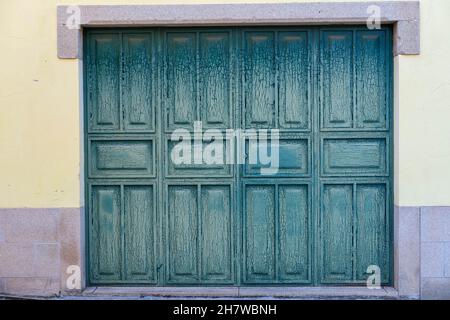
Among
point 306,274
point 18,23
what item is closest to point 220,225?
point 306,274

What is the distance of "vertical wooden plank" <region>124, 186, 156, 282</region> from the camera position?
20.6 feet

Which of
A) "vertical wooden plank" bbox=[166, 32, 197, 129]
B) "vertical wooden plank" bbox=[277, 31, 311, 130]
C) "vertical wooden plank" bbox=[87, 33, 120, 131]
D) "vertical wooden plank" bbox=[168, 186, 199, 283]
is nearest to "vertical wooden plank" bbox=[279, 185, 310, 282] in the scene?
"vertical wooden plank" bbox=[277, 31, 311, 130]

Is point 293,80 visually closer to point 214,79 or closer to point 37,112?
point 214,79

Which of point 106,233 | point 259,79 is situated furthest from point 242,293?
point 259,79

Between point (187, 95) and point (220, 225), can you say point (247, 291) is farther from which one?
point (187, 95)

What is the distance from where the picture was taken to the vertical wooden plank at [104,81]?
6246 mm

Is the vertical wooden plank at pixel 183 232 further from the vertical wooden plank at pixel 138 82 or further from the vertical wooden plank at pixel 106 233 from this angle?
the vertical wooden plank at pixel 138 82

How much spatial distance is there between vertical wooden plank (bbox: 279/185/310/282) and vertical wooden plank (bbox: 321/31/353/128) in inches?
32.0

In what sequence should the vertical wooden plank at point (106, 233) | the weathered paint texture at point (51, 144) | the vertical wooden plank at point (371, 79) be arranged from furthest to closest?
the vertical wooden plank at point (106, 233)
the vertical wooden plank at point (371, 79)
the weathered paint texture at point (51, 144)

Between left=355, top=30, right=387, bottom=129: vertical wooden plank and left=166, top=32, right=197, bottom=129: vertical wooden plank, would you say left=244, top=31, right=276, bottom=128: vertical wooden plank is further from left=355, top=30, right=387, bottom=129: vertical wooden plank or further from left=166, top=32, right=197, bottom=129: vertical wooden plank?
left=355, top=30, right=387, bottom=129: vertical wooden plank

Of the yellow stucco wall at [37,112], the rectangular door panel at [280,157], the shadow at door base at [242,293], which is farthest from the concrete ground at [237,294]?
the rectangular door panel at [280,157]

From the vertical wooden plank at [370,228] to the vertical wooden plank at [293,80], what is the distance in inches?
38.4

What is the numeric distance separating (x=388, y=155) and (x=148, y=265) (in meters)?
2.82

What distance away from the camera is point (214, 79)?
20.4ft
